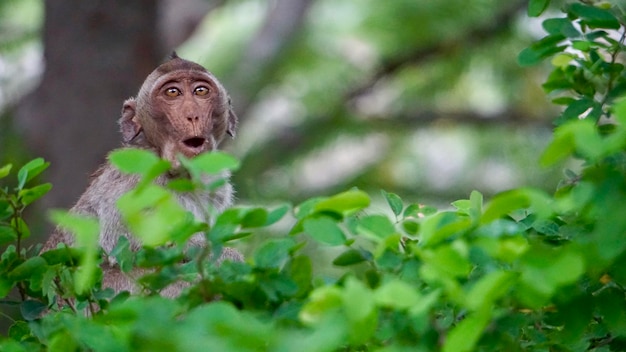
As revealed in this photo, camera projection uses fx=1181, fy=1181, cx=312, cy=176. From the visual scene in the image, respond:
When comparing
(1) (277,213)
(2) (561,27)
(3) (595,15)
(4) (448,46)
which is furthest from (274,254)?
(4) (448,46)

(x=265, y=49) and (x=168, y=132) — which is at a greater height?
(x=265, y=49)

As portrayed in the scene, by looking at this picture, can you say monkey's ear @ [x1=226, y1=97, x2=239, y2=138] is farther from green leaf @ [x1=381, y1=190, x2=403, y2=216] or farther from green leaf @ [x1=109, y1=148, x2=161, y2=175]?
green leaf @ [x1=109, y1=148, x2=161, y2=175]

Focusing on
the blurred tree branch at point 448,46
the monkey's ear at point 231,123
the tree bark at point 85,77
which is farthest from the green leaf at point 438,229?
the blurred tree branch at point 448,46

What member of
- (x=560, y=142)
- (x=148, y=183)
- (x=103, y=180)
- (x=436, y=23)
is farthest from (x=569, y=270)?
(x=436, y=23)

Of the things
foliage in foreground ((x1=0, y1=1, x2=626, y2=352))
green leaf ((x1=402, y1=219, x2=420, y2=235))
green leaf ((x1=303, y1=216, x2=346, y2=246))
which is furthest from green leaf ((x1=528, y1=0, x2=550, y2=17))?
green leaf ((x1=303, y1=216, x2=346, y2=246))

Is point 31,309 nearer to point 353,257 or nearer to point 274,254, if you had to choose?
point 274,254

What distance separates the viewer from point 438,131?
10.6m

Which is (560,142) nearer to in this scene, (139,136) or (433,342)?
(433,342)

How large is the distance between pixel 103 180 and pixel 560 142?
2917mm

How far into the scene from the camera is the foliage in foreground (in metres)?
1.68

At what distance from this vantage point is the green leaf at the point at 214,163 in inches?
71.9

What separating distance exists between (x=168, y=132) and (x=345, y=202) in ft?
8.03

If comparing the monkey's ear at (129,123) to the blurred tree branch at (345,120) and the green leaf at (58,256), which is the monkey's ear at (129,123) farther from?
the blurred tree branch at (345,120)

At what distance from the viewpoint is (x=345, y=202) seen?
6.41ft
